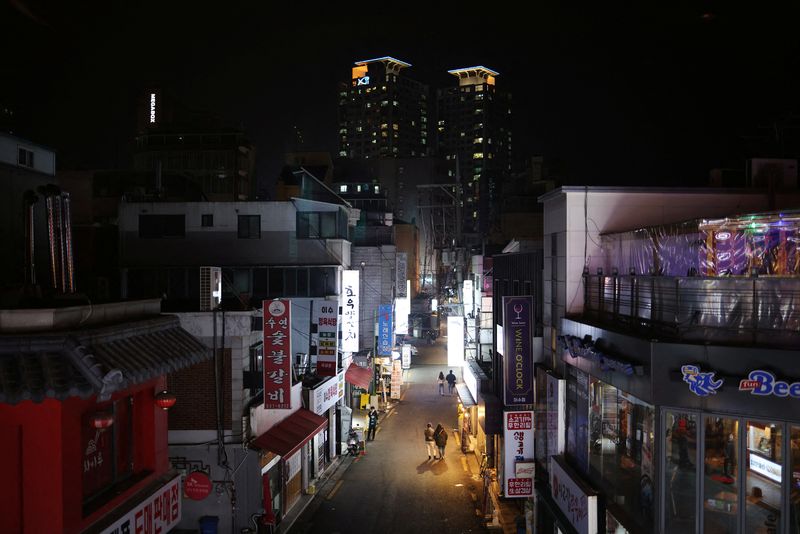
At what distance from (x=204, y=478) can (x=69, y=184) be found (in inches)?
1099

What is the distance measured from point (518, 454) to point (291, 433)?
8574 millimetres

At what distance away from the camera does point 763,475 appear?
396 inches

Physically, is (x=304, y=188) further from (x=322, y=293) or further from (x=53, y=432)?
(x=53, y=432)

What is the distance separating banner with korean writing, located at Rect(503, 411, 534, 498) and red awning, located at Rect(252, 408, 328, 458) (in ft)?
24.9

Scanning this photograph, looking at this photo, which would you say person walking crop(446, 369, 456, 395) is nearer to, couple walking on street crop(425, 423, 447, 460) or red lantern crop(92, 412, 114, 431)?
couple walking on street crop(425, 423, 447, 460)

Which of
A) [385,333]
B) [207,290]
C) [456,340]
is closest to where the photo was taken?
[207,290]

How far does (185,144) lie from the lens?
234ft

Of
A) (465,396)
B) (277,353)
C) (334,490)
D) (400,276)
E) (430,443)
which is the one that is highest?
(400,276)

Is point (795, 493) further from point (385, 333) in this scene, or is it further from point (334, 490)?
point (385, 333)

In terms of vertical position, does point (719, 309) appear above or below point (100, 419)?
above

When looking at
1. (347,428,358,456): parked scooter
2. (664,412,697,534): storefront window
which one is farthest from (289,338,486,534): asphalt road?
(664,412,697,534): storefront window

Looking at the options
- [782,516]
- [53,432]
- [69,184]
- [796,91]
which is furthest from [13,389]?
[69,184]

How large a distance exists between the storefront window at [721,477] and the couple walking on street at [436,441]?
19.7 metres

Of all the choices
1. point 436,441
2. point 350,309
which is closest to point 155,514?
point 436,441
